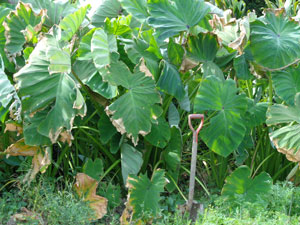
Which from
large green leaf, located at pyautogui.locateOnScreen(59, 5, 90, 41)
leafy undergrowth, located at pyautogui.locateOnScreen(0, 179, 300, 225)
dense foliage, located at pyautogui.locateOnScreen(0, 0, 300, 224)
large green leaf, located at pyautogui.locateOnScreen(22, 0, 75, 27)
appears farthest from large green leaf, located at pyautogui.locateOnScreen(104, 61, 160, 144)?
large green leaf, located at pyautogui.locateOnScreen(22, 0, 75, 27)

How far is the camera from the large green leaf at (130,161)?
8.49 feet

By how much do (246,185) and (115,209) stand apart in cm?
75

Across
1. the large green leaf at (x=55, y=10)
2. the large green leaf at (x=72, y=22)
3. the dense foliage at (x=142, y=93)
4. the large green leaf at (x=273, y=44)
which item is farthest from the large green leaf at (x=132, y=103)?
the large green leaf at (x=55, y=10)

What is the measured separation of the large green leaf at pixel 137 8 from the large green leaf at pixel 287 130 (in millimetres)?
917

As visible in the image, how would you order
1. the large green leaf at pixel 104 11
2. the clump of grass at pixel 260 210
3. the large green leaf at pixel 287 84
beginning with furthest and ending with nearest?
the large green leaf at pixel 104 11 → the large green leaf at pixel 287 84 → the clump of grass at pixel 260 210

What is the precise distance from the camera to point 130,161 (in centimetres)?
261

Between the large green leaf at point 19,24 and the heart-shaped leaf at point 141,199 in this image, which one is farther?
the large green leaf at point 19,24

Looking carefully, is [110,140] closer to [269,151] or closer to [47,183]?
[47,183]

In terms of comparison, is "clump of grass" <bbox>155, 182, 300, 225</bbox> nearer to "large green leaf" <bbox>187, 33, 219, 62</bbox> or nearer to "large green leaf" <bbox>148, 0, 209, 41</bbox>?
"large green leaf" <bbox>187, 33, 219, 62</bbox>

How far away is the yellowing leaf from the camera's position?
2.46m

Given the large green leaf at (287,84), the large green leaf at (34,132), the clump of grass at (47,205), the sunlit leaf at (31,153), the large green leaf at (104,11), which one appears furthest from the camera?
the large green leaf at (104,11)

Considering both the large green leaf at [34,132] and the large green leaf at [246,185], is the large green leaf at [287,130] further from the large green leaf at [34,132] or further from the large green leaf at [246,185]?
the large green leaf at [34,132]

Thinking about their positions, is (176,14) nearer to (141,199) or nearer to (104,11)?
(104,11)

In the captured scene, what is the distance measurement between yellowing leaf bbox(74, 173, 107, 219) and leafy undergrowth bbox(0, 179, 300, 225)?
0.14 feet
